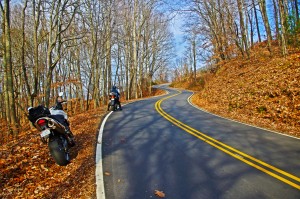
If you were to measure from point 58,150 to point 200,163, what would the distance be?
3572 mm

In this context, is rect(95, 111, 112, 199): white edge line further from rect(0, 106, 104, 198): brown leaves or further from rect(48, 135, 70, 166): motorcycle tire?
rect(48, 135, 70, 166): motorcycle tire

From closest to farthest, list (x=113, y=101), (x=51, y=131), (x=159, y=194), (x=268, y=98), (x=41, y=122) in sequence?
(x=159, y=194) < (x=41, y=122) < (x=51, y=131) < (x=268, y=98) < (x=113, y=101)

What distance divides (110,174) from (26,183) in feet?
6.27

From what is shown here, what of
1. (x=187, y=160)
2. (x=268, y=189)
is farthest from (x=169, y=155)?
(x=268, y=189)

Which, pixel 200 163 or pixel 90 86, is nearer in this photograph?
pixel 200 163

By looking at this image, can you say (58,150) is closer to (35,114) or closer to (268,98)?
(35,114)

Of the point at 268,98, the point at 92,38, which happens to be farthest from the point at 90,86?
the point at 268,98

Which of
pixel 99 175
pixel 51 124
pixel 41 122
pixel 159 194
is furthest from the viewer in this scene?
pixel 51 124

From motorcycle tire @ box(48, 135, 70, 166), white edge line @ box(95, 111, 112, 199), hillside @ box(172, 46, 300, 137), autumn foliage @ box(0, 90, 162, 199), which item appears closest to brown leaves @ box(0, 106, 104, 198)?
autumn foliage @ box(0, 90, 162, 199)

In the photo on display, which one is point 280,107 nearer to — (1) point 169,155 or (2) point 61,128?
(1) point 169,155

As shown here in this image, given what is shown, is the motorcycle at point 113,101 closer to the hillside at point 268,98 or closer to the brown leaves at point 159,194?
the hillside at point 268,98

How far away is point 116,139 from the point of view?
838 centimetres

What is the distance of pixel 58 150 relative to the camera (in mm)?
5711

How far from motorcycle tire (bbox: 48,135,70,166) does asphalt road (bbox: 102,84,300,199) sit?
105cm
